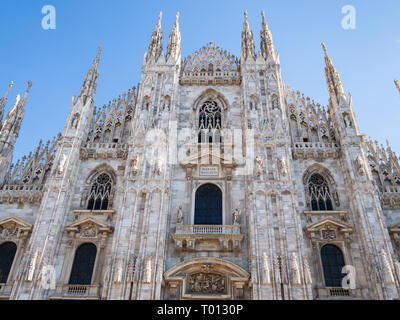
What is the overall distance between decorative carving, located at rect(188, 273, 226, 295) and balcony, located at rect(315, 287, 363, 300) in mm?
4206

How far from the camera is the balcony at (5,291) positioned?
15.4 metres

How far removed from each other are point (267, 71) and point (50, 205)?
14.8 metres

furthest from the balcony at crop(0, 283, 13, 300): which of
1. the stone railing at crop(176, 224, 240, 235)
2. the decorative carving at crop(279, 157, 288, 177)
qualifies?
the decorative carving at crop(279, 157, 288, 177)

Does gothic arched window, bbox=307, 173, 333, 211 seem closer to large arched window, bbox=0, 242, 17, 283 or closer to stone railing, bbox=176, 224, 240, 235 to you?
stone railing, bbox=176, 224, 240, 235

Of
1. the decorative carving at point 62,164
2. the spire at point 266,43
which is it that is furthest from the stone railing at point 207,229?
the spire at point 266,43

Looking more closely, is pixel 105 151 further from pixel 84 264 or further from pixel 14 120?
pixel 14 120

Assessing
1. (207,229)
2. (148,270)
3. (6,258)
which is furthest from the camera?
(6,258)

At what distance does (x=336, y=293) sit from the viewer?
1512cm

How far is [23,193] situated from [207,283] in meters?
10.9

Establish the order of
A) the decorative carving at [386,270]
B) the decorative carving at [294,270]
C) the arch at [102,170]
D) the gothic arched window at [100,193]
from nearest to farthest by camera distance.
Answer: the decorative carving at [386,270], the decorative carving at [294,270], the gothic arched window at [100,193], the arch at [102,170]

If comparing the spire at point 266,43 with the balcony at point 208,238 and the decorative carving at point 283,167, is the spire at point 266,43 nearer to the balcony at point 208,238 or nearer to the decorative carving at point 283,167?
the decorative carving at point 283,167

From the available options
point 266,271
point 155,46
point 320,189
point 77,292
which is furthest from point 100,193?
point 320,189

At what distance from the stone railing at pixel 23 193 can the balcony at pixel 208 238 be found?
799cm
